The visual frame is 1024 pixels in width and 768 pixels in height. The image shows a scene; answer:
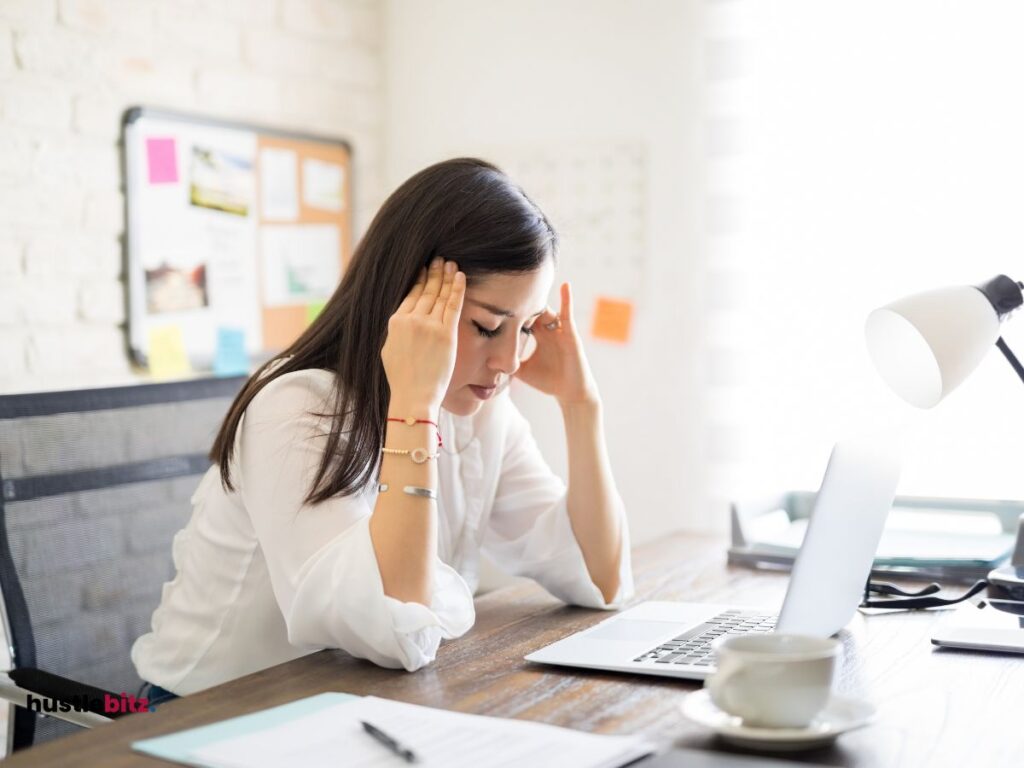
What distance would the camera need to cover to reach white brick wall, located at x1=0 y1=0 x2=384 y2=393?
2145 millimetres

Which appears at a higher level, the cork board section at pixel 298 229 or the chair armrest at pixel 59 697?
the cork board section at pixel 298 229

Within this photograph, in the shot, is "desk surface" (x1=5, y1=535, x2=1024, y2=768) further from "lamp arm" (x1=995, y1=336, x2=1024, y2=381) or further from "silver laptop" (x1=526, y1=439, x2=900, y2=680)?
"lamp arm" (x1=995, y1=336, x2=1024, y2=381)

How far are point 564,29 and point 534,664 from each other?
6.81 ft

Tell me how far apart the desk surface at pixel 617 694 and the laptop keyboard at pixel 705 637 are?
5cm

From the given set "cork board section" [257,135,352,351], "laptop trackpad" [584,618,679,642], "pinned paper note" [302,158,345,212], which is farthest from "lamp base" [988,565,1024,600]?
"pinned paper note" [302,158,345,212]

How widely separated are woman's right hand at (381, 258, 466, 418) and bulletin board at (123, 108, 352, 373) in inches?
50.5

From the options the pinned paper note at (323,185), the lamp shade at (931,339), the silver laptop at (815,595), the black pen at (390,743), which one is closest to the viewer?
the black pen at (390,743)

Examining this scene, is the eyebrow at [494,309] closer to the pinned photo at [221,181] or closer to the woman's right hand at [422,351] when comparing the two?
the woman's right hand at [422,351]

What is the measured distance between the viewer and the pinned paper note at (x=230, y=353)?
258 cm

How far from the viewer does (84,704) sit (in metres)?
1.23

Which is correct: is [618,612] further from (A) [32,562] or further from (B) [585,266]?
(B) [585,266]

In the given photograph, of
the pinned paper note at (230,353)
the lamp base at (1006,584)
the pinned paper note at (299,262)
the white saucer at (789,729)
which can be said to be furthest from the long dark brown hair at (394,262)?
the pinned paper note at (299,262)

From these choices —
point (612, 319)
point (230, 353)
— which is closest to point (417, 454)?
point (230, 353)

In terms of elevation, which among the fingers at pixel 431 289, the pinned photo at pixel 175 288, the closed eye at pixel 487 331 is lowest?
the closed eye at pixel 487 331
